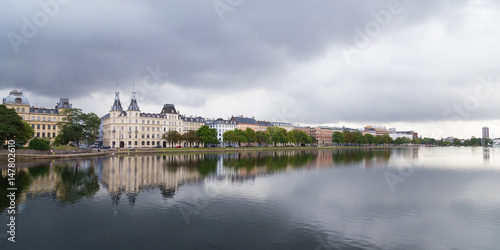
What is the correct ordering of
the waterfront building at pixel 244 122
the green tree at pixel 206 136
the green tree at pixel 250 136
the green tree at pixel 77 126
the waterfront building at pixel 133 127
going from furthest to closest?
the waterfront building at pixel 244 122 < the green tree at pixel 250 136 < the waterfront building at pixel 133 127 < the green tree at pixel 206 136 < the green tree at pixel 77 126

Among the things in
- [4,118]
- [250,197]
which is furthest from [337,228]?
[4,118]

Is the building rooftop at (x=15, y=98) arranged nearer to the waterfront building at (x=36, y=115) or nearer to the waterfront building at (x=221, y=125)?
the waterfront building at (x=36, y=115)

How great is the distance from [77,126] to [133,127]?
3604 centimetres

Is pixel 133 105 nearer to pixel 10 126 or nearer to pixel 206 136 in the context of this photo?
pixel 206 136

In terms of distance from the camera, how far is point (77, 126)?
8344 cm

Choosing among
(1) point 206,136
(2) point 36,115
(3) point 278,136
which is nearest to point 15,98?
(2) point 36,115

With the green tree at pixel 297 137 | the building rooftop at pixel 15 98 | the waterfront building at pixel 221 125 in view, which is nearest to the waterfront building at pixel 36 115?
the building rooftop at pixel 15 98

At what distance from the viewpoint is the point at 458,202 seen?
25547 millimetres

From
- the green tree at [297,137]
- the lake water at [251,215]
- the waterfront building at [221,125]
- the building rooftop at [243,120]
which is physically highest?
the building rooftop at [243,120]

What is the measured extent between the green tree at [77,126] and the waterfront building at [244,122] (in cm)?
9256

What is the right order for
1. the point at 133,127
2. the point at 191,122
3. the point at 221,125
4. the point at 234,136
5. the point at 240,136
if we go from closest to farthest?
the point at 133,127 < the point at 234,136 < the point at 240,136 < the point at 191,122 < the point at 221,125

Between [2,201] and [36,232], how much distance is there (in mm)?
10208

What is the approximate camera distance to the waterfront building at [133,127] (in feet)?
387

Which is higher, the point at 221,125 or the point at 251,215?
the point at 221,125
